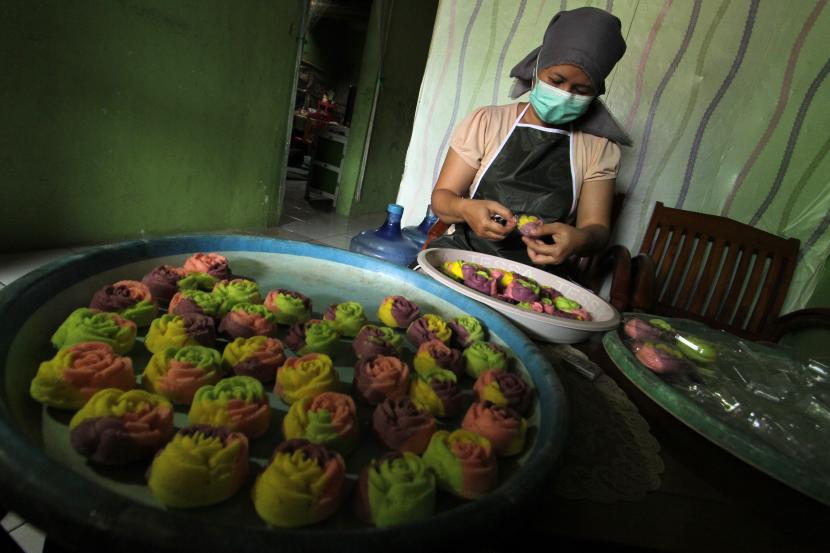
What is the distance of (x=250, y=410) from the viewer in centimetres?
60

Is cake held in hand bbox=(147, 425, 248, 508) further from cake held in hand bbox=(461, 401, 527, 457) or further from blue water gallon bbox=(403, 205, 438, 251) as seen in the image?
blue water gallon bbox=(403, 205, 438, 251)

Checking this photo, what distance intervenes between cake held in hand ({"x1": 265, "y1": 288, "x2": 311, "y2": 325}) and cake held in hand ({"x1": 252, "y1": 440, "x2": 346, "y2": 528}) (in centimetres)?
37

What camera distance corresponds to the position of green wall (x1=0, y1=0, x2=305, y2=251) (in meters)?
2.13

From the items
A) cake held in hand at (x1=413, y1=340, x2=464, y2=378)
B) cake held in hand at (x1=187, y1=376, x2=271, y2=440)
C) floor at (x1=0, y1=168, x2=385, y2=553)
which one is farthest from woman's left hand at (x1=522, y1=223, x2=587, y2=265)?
floor at (x1=0, y1=168, x2=385, y2=553)

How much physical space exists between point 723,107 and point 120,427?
106 inches

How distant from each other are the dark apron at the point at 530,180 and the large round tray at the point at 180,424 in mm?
690

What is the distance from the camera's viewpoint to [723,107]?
212 cm

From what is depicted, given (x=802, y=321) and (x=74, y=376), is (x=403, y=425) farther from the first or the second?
(x=802, y=321)

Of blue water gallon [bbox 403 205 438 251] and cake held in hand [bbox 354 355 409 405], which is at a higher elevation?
cake held in hand [bbox 354 355 409 405]

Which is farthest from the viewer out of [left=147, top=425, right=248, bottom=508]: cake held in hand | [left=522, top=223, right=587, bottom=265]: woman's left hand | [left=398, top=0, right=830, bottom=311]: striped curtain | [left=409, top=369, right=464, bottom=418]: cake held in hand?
[left=398, top=0, right=830, bottom=311]: striped curtain

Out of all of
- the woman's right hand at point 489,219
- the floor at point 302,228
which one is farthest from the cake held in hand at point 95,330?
the floor at point 302,228

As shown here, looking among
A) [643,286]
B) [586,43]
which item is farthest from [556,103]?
[643,286]

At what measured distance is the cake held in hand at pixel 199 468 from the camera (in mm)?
475

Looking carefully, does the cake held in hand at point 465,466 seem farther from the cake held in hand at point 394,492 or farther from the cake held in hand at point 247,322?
the cake held in hand at point 247,322
